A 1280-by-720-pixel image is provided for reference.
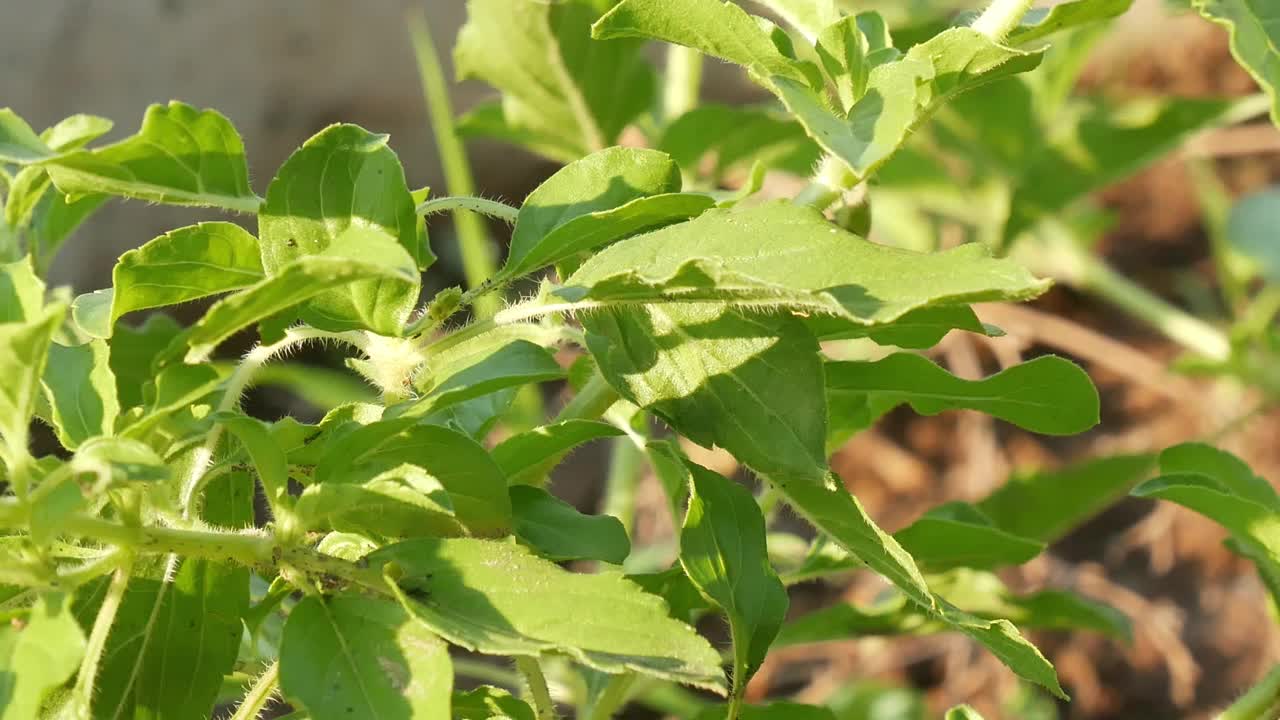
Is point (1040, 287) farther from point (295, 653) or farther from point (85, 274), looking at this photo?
point (85, 274)

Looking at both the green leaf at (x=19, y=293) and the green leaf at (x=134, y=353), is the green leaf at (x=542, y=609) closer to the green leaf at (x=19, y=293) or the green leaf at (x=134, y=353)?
the green leaf at (x=19, y=293)

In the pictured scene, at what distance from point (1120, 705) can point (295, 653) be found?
1.41m

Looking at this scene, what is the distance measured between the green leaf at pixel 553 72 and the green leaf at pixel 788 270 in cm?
41

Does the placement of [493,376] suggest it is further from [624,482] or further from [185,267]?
[624,482]

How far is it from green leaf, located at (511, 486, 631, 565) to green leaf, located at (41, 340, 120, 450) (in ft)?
0.50

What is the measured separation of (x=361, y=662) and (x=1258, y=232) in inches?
58.7

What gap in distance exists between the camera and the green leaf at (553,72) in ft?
2.75

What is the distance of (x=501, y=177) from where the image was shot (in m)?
2.28

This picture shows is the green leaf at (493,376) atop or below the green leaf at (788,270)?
below

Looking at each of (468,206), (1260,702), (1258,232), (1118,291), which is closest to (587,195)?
(468,206)

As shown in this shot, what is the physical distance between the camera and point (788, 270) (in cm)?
39

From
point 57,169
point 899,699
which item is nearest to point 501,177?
point 899,699

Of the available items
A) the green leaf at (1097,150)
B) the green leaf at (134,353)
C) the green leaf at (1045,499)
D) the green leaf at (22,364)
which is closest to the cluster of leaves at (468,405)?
the green leaf at (22,364)

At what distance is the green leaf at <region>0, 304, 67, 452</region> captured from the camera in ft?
1.17
